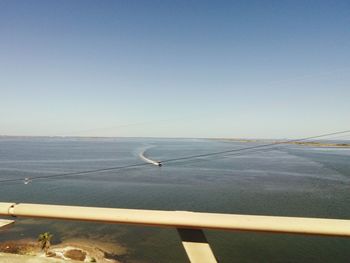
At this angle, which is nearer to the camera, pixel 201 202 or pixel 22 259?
pixel 22 259

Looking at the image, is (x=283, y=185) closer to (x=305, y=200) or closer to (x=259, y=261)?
(x=305, y=200)

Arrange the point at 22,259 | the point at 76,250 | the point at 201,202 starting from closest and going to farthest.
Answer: the point at 22,259
the point at 76,250
the point at 201,202

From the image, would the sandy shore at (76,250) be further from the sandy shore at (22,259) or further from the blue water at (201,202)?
the sandy shore at (22,259)

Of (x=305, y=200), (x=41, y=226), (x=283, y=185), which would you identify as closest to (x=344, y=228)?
(x=41, y=226)

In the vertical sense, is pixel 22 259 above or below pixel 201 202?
above

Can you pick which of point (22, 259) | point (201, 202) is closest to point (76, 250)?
point (201, 202)

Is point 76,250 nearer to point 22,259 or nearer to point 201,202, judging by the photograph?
point 201,202

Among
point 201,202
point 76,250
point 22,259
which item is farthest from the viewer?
point 201,202

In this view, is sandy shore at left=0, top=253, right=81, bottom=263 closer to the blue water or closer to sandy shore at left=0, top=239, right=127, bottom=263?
sandy shore at left=0, top=239, right=127, bottom=263

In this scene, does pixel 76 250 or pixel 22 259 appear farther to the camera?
pixel 76 250

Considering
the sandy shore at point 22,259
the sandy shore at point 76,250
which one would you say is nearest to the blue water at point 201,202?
the sandy shore at point 76,250

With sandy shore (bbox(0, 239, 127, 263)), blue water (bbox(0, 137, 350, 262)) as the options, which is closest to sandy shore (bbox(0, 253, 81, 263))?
sandy shore (bbox(0, 239, 127, 263))

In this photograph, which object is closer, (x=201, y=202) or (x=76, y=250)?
(x=76, y=250)
